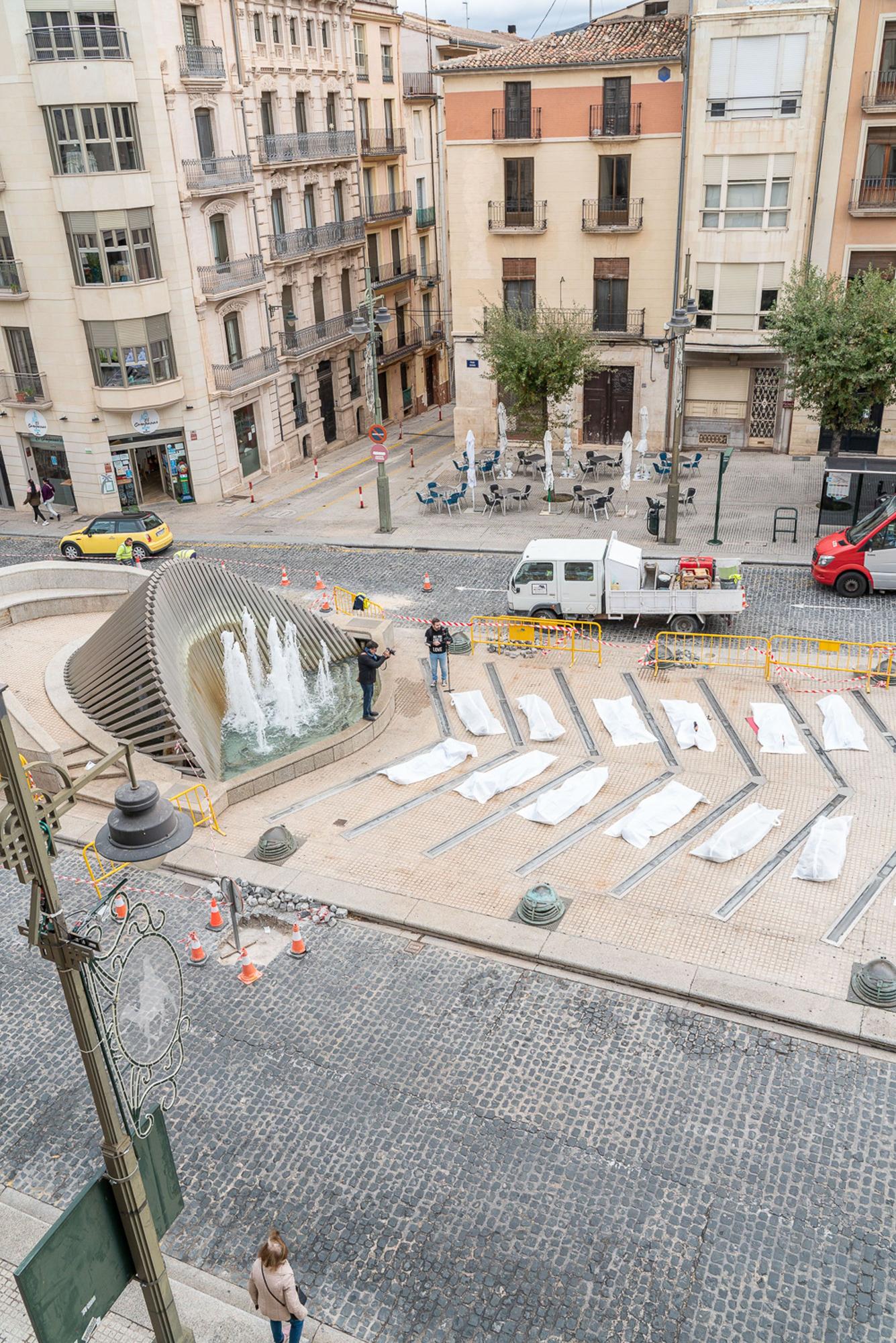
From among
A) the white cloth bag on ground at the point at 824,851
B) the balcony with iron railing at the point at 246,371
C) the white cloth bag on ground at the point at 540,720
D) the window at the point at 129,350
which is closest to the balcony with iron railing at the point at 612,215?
the balcony with iron railing at the point at 246,371

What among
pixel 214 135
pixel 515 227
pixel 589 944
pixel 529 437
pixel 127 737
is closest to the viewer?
pixel 589 944

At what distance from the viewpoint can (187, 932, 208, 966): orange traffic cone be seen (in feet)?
42.5

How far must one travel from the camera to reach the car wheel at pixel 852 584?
77.2 ft

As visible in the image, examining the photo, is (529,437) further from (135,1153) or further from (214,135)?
(135,1153)

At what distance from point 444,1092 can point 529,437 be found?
1205 inches

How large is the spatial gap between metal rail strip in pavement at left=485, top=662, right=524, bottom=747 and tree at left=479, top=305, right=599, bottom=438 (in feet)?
46.4

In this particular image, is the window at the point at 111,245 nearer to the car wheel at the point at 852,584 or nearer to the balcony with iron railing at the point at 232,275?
the balcony with iron railing at the point at 232,275

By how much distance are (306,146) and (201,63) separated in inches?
273

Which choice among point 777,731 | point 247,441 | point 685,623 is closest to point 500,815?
point 777,731

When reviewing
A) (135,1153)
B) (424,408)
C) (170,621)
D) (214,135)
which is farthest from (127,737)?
(424,408)

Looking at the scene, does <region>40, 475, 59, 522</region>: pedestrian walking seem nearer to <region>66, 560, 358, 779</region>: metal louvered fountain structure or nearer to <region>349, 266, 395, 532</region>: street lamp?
<region>349, 266, 395, 532</region>: street lamp

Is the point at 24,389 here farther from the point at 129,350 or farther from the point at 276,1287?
the point at 276,1287

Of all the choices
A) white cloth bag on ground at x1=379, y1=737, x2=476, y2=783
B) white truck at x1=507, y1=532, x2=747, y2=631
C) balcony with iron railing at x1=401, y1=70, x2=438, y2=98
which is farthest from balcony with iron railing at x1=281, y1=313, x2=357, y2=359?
white cloth bag on ground at x1=379, y1=737, x2=476, y2=783

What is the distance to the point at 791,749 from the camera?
17328 mm
